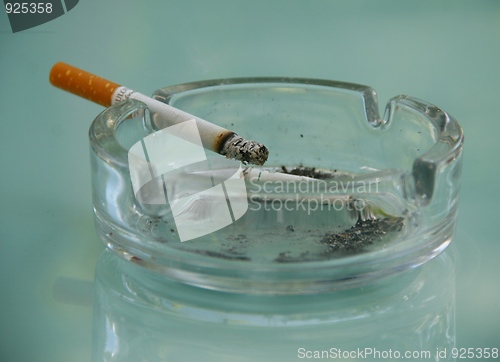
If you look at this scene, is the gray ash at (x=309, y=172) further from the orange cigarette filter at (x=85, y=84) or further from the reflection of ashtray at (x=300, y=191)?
the orange cigarette filter at (x=85, y=84)

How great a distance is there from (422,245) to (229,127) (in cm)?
49

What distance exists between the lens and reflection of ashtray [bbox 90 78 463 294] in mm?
1105

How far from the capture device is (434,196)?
3.88 ft

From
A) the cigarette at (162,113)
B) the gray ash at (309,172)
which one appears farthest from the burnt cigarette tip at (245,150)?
the gray ash at (309,172)

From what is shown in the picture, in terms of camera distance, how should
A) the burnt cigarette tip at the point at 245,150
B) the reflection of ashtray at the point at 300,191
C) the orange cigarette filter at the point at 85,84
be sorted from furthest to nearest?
1. the orange cigarette filter at the point at 85,84
2. the burnt cigarette tip at the point at 245,150
3. the reflection of ashtray at the point at 300,191

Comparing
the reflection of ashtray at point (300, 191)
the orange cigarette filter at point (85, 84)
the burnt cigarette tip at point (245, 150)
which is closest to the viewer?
the reflection of ashtray at point (300, 191)

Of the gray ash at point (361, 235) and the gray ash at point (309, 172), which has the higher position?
the gray ash at point (361, 235)

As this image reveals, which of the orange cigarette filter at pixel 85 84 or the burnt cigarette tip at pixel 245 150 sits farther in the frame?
the orange cigarette filter at pixel 85 84

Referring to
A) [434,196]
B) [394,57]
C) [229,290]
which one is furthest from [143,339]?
[394,57]

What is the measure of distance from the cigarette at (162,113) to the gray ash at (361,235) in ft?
0.58

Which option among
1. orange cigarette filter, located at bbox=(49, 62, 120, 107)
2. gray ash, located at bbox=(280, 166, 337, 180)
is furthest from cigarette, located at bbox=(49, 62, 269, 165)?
gray ash, located at bbox=(280, 166, 337, 180)

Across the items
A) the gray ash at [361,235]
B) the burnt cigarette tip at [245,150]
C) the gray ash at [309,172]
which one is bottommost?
the gray ash at [309,172]

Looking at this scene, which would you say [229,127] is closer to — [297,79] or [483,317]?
[297,79]

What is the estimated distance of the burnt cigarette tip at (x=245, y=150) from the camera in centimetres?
134
